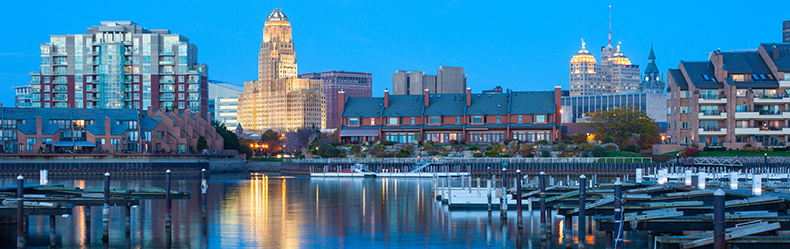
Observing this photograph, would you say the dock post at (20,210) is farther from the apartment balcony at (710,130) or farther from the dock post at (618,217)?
the apartment balcony at (710,130)

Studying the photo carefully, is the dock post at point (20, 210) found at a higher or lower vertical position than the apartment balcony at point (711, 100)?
lower

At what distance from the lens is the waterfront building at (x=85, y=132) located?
106 meters

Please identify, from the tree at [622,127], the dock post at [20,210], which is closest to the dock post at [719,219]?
the dock post at [20,210]

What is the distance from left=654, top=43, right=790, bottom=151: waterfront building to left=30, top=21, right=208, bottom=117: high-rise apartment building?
9171 centimetres

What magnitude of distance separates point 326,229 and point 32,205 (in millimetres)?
12556

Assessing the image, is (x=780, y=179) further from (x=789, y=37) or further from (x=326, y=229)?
(x=789, y=37)

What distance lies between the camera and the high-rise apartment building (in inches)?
6097

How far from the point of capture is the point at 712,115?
9762cm

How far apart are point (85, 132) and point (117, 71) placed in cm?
4906

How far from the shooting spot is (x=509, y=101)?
364 ft

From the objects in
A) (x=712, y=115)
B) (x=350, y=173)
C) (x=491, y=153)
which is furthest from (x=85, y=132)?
(x=712, y=115)

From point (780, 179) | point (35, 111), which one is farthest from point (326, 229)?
point (35, 111)

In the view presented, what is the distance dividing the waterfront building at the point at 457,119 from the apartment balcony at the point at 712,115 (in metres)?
17.7

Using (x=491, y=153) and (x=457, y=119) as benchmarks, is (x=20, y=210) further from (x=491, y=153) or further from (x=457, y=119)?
(x=457, y=119)
